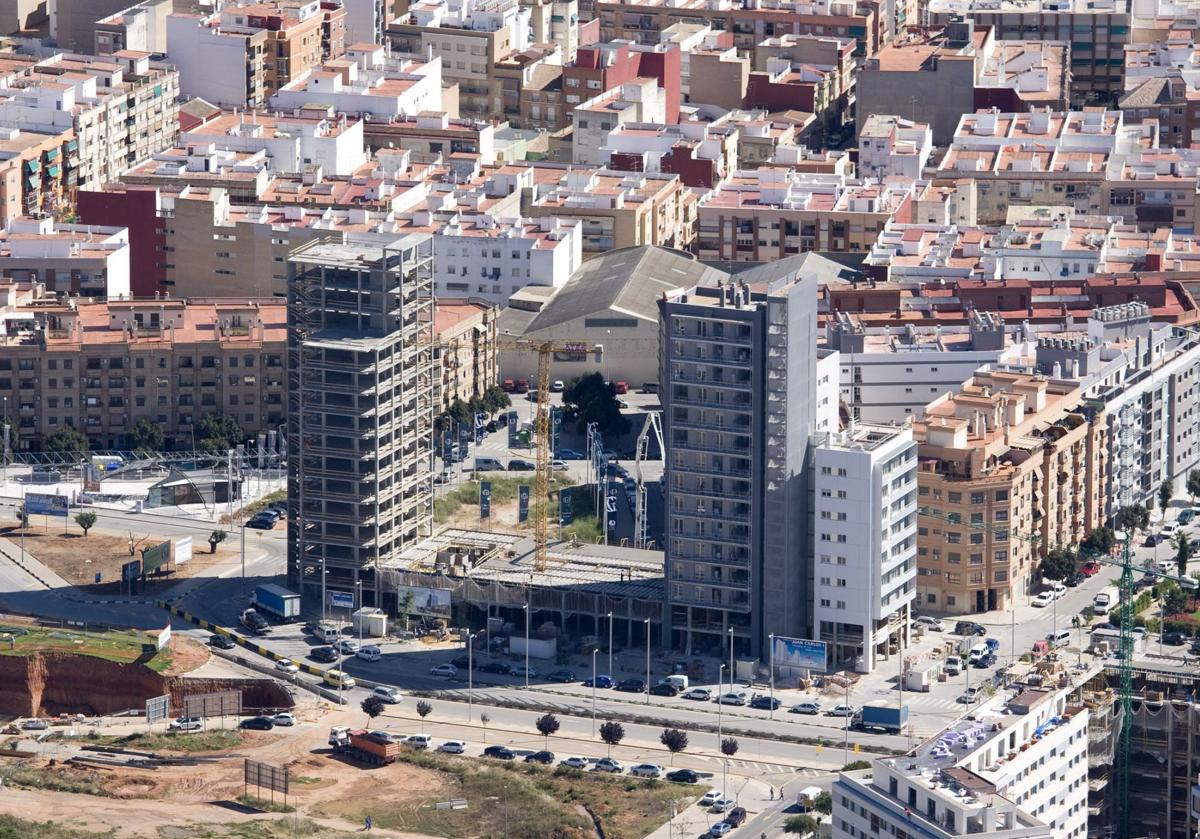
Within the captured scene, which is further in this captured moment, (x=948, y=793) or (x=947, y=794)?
(x=948, y=793)
